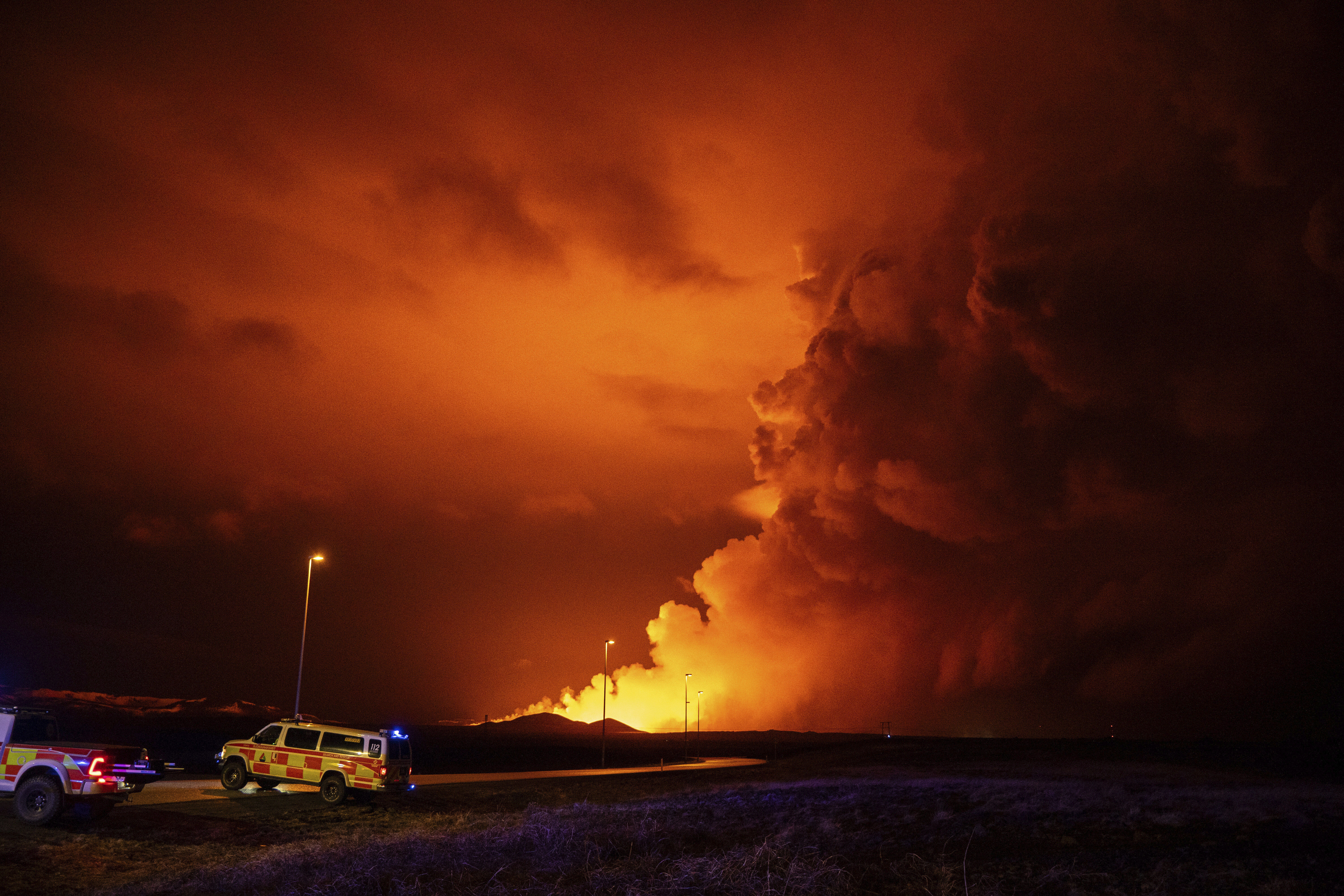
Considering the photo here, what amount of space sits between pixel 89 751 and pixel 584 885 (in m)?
12.3

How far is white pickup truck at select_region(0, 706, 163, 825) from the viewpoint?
16.6 metres

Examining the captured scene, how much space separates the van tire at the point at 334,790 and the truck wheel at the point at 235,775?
239 cm

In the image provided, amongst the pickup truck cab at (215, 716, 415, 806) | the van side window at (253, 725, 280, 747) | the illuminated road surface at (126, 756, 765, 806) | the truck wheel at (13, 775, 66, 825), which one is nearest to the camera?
the truck wheel at (13, 775, 66, 825)

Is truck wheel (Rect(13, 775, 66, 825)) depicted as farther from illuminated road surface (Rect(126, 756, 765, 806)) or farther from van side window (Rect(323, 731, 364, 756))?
van side window (Rect(323, 731, 364, 756))

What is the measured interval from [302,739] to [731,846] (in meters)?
13.7

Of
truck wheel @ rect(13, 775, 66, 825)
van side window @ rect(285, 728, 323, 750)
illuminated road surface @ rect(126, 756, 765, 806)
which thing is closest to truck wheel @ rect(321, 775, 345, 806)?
illuminated road surface @ rect(126, 756, 765, 806)

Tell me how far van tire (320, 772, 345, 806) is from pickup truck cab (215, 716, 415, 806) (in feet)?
0.04

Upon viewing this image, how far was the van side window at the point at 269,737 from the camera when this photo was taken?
23.5 meters

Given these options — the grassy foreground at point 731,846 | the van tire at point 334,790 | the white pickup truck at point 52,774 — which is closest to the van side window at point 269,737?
the van tire at point 334,790

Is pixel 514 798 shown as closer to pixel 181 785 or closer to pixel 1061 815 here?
pixel 181 785

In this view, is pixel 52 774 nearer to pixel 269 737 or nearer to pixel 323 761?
pixel 323 761

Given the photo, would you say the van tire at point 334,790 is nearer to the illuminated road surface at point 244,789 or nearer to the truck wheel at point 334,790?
the truck wheel at point 334,790

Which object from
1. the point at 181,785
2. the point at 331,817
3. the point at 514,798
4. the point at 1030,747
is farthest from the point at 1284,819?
the point at 1030,747

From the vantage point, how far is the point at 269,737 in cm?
2370
